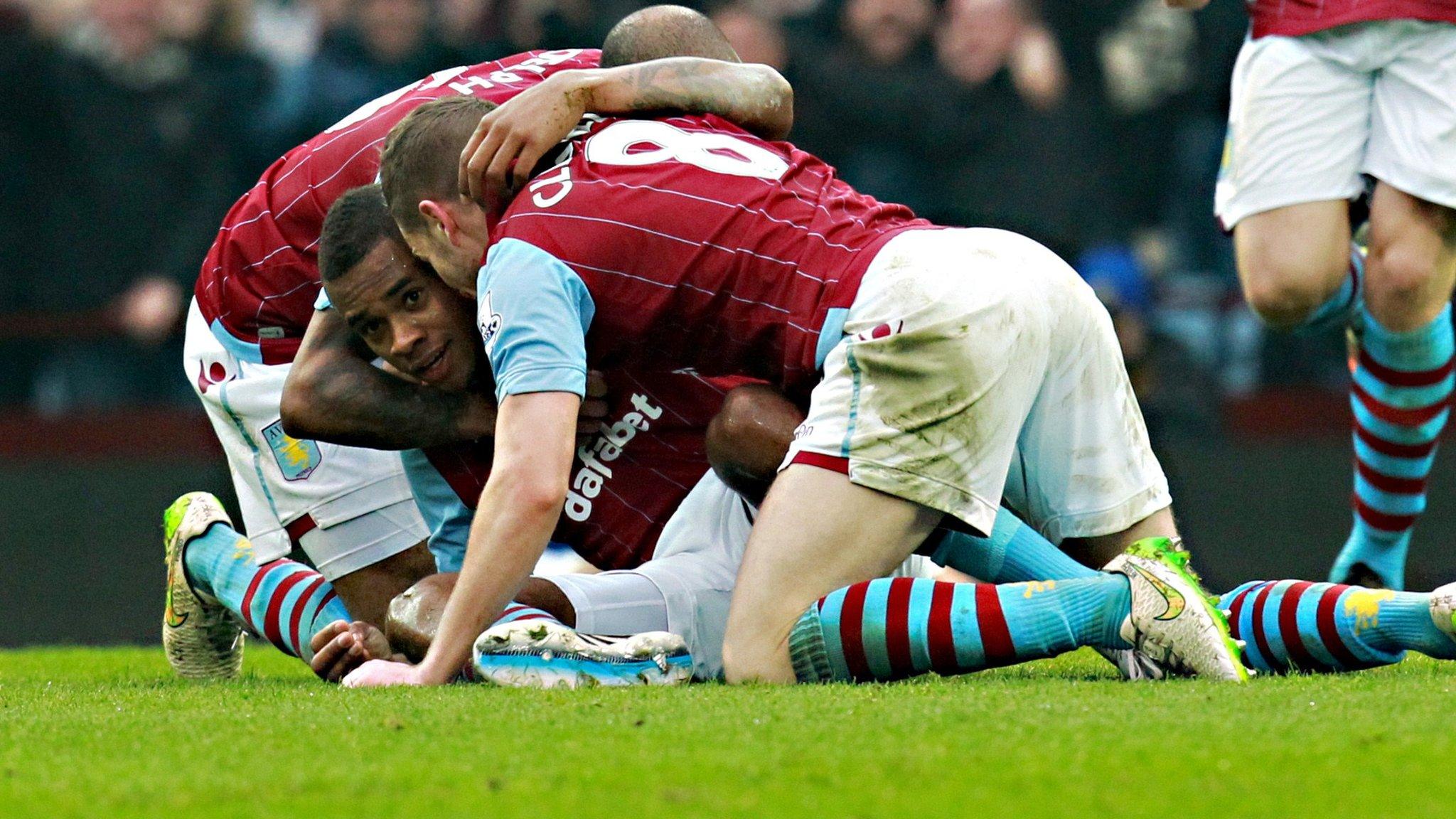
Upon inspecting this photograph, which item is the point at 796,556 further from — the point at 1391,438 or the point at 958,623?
the point at 1391,438

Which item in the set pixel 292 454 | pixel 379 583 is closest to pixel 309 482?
pixel 292 454

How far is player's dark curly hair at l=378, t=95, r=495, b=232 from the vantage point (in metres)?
3.25

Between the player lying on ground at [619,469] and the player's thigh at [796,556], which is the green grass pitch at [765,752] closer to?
the player's thigh at [796,556]

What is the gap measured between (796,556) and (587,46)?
14.8 feet

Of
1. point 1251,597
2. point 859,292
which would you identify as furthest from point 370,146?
point 1251,597

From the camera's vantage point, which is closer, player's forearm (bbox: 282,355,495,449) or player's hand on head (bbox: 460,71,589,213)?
player's hand on head (bbox: 460,71,589,213)

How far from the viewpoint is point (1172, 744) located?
2201 millimetres

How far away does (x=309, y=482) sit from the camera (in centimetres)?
404

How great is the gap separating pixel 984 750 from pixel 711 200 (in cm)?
129

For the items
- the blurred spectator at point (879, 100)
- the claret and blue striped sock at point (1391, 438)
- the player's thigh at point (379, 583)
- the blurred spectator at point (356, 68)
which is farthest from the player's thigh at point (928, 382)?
the blurred spectator at point (356, 68)

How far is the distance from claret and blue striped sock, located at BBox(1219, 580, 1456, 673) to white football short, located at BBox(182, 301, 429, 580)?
1.86 m

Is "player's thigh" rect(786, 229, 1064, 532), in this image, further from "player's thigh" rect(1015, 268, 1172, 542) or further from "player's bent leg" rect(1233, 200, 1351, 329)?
"player's bent leg" rect(1233, 200, 1351, 329)

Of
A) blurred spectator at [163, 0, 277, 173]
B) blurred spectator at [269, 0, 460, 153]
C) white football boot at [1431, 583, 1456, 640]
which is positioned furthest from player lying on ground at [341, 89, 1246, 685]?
blurred spectator at [163, 0, 277, 173]

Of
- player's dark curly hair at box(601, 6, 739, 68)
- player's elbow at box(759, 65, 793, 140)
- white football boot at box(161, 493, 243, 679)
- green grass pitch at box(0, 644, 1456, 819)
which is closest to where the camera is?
green grass pitch at box(0, 644, 1456, 819)
